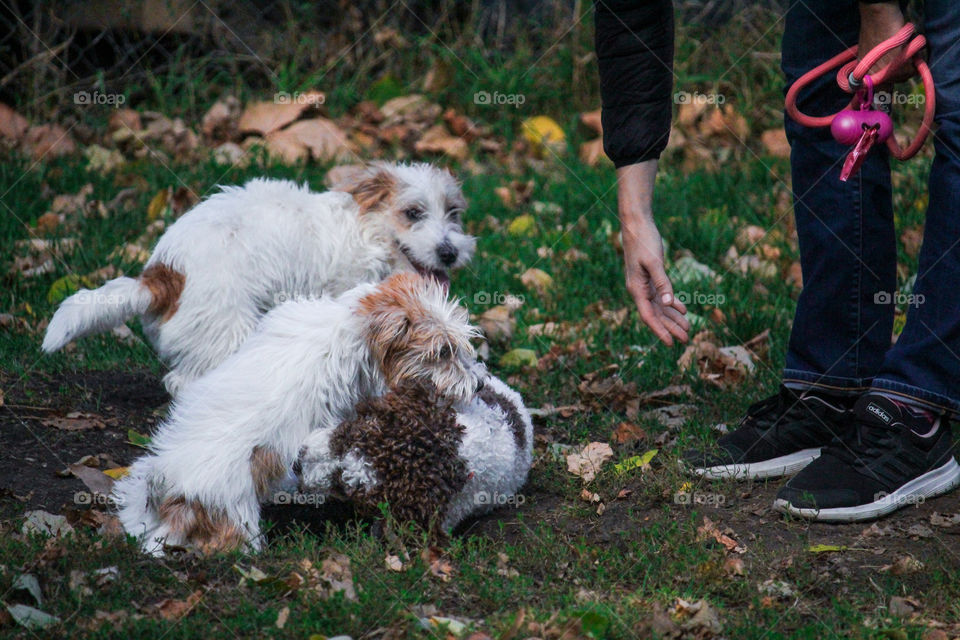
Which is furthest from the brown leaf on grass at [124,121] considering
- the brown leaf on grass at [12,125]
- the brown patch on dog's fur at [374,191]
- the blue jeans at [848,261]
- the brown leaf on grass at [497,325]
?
the blue jeans at [848,261]

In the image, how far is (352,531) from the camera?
306 centimetres

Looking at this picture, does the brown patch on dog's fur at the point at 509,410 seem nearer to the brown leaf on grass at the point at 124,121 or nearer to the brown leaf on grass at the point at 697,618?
the brown leaf on grass at the point at 697,618

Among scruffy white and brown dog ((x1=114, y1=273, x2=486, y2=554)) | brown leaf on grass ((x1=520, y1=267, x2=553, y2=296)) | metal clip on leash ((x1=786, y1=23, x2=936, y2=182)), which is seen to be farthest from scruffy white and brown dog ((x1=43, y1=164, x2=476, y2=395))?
metal clip on leash ((x1=786, y1=23, x2=936, y2=182))

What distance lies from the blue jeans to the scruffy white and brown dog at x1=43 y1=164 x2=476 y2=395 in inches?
65.0

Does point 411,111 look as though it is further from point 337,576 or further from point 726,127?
point 337,576

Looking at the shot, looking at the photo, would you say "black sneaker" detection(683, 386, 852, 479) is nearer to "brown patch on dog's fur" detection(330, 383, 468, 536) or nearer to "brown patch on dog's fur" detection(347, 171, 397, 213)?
"brown patch on dog's fur" detection(330, 383, 468, 536)

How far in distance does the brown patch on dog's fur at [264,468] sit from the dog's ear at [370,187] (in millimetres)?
1788

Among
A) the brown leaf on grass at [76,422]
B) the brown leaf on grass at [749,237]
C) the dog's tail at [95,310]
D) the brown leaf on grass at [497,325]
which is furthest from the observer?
the brown leaf on grass at [749,237]

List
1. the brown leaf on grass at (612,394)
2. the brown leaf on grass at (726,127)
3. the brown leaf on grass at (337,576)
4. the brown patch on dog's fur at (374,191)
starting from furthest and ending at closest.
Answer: the brown leaf on grass at (726,127)
the brown patch on dog's fur at (374,191)
the brown leaf on grass at (612,394)
the brown leaf on grass at (337,576)

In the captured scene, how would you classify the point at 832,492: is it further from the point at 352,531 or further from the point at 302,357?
the point at 302,357

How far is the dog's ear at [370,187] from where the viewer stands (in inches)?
177

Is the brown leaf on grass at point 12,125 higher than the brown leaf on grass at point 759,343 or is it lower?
higher

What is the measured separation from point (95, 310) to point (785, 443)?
260 cm

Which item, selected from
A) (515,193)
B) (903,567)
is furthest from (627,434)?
(515,193)
